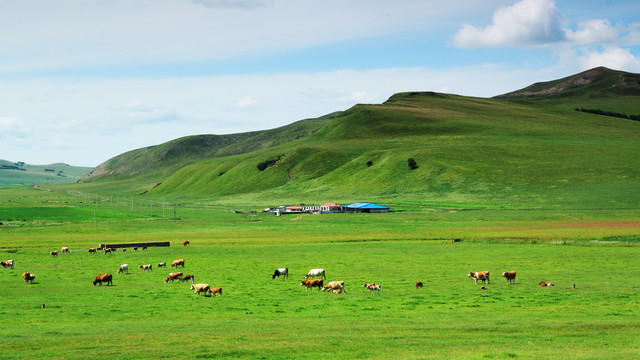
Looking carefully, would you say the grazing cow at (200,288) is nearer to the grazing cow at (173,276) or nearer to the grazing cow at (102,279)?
the grazing cow at (173,276)

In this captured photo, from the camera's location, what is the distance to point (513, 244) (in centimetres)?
8162

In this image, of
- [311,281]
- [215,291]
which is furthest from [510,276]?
[215,291]

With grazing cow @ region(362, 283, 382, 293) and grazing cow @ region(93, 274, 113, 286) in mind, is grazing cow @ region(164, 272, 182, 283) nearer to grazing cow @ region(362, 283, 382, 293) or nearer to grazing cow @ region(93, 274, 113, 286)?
grazing cow @ region(93, 274, 113, 286)

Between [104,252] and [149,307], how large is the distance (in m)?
45.0

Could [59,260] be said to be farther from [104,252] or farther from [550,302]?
[550,302]

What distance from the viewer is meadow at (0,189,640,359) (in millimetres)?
24031

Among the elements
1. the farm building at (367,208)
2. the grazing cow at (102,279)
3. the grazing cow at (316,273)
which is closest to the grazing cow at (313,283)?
the grazing cow at (316,273)

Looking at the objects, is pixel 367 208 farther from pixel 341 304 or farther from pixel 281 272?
pixel 341 304

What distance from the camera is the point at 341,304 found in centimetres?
3662

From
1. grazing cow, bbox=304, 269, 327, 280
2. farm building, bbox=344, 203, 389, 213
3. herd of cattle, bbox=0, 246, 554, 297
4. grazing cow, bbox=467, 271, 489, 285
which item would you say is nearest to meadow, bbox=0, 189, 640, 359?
grazing cow, bbox=467, 271, 489, 285

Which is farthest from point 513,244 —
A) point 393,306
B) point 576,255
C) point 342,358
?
point 342,358

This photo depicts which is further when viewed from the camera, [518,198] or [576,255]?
[518,198]

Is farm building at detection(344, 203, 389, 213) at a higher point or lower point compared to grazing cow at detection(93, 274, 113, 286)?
lower

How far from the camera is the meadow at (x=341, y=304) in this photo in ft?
78.8
